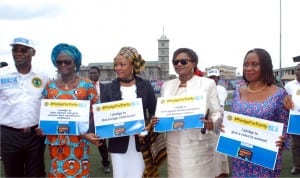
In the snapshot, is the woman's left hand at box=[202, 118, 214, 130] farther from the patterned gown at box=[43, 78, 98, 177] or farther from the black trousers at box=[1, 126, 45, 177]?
the black trousers at box=[1, 126, 45, 177]

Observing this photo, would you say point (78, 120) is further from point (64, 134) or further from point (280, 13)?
point (280, 13)

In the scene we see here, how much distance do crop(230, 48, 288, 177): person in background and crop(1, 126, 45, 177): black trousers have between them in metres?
2.08

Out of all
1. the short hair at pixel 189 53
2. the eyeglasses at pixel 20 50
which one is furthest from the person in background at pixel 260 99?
the eyeglasses at pixel 20 50

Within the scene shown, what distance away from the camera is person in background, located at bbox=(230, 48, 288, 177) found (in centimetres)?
335

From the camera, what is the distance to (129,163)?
4031 mm

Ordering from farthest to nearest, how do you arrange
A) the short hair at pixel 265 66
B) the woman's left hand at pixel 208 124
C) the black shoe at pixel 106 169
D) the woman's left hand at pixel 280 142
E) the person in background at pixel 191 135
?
the black shoe at pixel 106 169 → the person in background at pixel 191 135 → the woman's left hand at pixel 208 124 → the short hair at pixel 265 66 → the woman's left hand at pixel 280 142

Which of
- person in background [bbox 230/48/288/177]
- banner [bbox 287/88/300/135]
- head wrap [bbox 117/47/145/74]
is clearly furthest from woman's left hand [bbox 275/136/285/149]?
head wrap [bbox 117/47/145/74]

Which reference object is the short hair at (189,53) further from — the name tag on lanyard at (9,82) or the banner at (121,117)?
the name tag on lanyard at (9,82)

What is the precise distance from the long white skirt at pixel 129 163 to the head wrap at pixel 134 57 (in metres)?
0.73

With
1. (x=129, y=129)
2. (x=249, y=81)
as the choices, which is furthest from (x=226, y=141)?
(x=129, y=129)

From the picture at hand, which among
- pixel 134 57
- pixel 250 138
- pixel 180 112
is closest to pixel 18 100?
pixel 134 57

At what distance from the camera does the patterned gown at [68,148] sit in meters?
3.98

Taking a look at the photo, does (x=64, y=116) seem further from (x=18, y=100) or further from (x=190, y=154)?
(x=190, y=154)

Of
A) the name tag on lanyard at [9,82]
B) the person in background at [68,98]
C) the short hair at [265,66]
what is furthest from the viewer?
the name tag on lanyard at [9,82]
